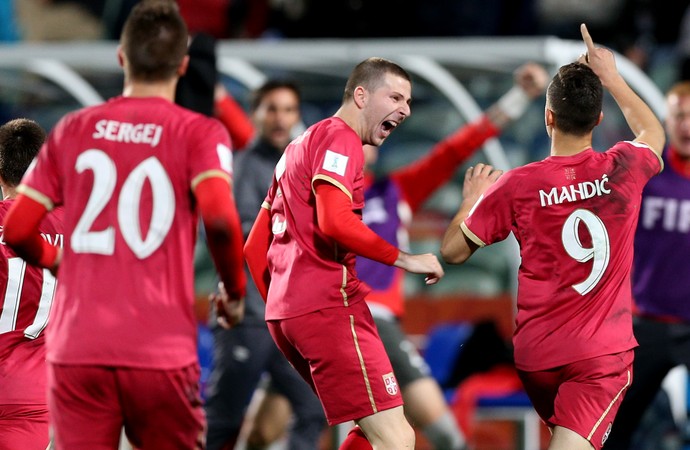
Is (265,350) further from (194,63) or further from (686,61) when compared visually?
(686,61)

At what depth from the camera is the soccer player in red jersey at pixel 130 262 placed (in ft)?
13.5

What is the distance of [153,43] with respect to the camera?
4246 millimetres

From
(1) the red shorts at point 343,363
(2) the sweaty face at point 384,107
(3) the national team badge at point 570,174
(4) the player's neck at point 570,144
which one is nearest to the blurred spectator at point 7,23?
(2) the sweaty face at point 384,107

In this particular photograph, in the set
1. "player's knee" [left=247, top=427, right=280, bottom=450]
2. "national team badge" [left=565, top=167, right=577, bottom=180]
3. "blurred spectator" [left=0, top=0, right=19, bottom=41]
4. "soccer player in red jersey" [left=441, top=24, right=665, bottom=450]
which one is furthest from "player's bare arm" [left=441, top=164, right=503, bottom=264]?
"blurred spectator" [left=0, top=0, right=19, bottom=41]

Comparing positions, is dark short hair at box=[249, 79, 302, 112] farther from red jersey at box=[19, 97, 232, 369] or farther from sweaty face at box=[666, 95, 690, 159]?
red jersey at box=[19, 97, 232, 369]

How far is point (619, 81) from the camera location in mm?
→ 5309

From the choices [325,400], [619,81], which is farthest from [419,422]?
[619,81]

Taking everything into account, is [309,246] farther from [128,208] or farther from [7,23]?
[7,23]

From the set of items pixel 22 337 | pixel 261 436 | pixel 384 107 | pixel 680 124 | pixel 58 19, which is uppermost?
pixel 58 19

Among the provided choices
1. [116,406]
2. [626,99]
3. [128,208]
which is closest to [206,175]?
[128,208]

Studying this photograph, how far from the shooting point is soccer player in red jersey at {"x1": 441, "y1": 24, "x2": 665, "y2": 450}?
4953 mm

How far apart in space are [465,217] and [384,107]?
0.56 metres

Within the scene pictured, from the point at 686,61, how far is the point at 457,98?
2.49m

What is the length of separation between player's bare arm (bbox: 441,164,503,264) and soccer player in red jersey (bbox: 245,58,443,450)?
393mm
